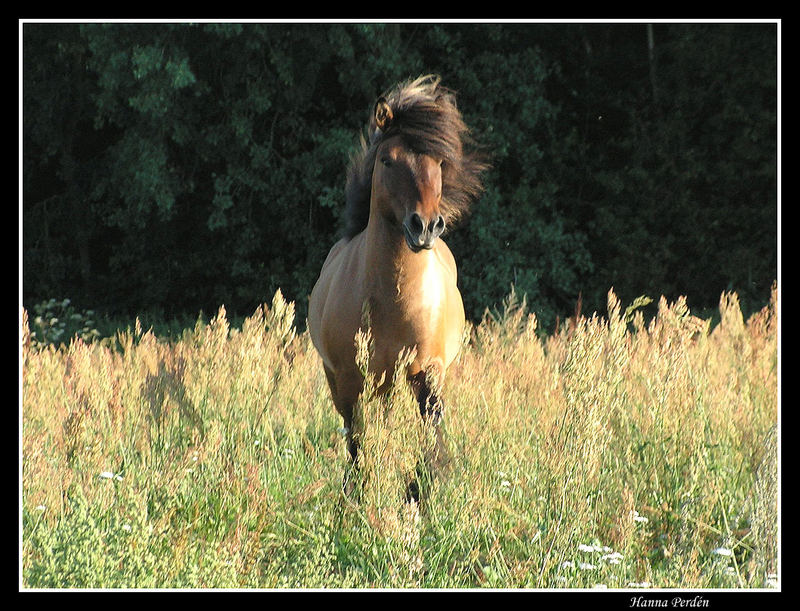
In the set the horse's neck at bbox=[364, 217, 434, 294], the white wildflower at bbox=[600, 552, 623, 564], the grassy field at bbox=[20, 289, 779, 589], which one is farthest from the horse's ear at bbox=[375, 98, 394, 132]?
the white wildflower at bbox=[600, 552, 623, 564]

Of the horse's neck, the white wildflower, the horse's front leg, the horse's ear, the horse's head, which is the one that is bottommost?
the white wildflower

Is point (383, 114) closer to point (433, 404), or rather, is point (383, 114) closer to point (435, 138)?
point (435, 138)

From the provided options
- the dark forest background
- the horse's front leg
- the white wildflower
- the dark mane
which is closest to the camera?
the white wildflower

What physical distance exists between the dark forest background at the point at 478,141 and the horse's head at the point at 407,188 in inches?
323

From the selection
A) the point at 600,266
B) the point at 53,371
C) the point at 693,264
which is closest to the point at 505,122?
the point at 600,266

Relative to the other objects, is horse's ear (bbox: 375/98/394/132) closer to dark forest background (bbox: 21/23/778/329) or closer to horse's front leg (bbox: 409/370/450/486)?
horse's front leg (bbox: 409/370/450/486)

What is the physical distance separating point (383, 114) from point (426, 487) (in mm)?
1916

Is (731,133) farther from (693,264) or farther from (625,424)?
(625,424)

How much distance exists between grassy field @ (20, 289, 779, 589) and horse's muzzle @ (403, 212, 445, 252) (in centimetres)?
72

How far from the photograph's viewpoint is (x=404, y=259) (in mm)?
4328

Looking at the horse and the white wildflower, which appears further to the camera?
the horse

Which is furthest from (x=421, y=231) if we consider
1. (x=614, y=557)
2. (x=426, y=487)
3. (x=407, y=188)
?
(x=614, y=557)

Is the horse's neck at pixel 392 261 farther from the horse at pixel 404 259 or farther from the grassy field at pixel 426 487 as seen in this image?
the grassy field at pixel 426 487

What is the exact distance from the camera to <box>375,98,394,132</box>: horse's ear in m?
4.38
